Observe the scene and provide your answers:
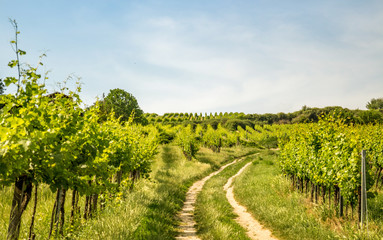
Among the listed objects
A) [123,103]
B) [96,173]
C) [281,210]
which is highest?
[123,103]

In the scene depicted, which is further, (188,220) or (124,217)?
(188,220)

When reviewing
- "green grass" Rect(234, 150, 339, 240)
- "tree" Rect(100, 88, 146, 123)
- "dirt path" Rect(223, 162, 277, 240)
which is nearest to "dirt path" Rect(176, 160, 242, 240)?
"dirt path" Rect(223, 162, 277, 240)

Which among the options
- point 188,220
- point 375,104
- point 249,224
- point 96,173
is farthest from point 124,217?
point 375,104

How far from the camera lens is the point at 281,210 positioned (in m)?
8.88

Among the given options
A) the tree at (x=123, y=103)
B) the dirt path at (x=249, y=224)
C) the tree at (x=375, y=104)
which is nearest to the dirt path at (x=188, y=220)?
the dirt path at (x=249, y=224)

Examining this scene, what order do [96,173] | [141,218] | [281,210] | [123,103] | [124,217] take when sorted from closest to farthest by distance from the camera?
[96,173] < [124,217] < [141,218] < [281,210] < [123,103]

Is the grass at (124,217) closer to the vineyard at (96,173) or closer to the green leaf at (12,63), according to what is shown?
the vineyard at (96,173)

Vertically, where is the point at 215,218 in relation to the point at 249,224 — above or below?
above

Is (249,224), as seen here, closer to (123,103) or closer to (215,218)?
(215,218)

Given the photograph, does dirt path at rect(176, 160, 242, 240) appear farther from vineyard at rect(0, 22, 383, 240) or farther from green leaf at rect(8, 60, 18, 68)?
green leaf at rect(8, 60, 18, 68)

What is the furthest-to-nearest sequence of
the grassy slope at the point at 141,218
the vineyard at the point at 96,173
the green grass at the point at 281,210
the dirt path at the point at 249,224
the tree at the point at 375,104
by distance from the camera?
the tree at the point at 375,104, the dirt path at the point at 249,224, the green grass at the point at 281,210, the grassy slope at the point at 141,218, the vineyard at the point at 96,173

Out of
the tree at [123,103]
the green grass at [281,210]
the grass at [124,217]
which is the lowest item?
the green grass at [281,210]

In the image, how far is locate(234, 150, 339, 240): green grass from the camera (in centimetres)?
725

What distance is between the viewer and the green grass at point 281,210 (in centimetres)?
725
